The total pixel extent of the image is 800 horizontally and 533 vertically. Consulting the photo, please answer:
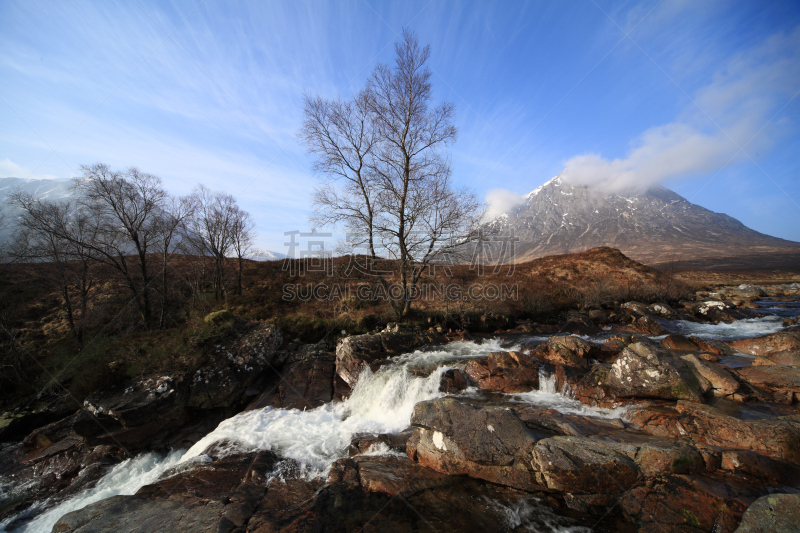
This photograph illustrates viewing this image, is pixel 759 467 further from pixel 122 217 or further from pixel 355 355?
pixel 122 217

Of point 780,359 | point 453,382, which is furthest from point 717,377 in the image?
point 453,382

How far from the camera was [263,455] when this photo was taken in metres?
7.30

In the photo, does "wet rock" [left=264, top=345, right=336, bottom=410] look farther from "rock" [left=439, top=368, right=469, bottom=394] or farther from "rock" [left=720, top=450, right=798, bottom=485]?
"rock" [left=720, top=450, right=798, bottom=485]

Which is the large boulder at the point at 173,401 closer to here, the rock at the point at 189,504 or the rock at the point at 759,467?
the rock at the point at 189,504

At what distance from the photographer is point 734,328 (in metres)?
15.2

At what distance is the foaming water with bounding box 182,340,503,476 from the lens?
7.65 meters

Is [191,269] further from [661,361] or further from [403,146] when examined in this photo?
[661,361]

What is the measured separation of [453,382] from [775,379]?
9.11 meters

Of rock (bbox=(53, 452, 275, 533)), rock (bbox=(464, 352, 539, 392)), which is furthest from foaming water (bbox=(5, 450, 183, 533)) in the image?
rock (bbox=(464, 352, 539, 392))

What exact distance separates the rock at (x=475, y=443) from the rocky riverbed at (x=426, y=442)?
0.11ft

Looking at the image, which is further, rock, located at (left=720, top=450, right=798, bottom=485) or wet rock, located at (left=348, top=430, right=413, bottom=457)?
wet rock, located at (left=348, top=430, right=413, bottom=457)

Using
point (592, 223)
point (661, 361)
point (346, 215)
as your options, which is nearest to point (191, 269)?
point (346, 215)

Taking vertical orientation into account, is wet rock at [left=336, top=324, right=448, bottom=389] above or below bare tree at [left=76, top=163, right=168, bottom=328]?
below

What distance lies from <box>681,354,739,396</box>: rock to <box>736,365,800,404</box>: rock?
2.08 ft
